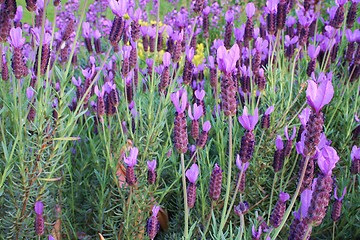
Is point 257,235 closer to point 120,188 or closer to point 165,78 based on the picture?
point 120,188

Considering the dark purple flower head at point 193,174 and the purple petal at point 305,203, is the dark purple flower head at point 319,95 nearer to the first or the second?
the purple petal at point 305,203

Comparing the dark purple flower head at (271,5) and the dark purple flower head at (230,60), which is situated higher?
the dark purple flower head at (230,60)

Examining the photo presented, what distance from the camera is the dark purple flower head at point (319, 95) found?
0.86 meters

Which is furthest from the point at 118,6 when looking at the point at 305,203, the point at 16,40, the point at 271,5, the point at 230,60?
the point at 305,203

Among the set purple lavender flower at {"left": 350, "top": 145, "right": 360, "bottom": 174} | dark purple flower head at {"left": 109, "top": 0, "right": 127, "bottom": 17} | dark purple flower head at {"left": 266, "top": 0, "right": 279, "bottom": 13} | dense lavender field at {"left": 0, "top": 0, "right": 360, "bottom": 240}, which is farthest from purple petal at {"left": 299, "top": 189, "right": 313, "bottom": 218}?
dark purple flower head at {"left": 266, "top": 0, "right": 279, "bottom": 13}

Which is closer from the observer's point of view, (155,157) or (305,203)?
(305,203)

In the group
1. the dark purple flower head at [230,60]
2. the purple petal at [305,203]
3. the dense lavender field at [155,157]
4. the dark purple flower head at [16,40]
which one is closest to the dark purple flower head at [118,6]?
the dense lavender field at [155,157]

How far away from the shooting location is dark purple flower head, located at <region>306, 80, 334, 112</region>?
857 mm

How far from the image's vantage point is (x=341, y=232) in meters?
1.52

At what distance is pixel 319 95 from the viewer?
0.87 meters

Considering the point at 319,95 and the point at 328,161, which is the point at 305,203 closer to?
the point at 328,161

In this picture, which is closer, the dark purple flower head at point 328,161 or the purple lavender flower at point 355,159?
the dark purple flower head at point 328,161

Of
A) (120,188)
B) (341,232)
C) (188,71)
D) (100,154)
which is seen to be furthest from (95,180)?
(341,232)

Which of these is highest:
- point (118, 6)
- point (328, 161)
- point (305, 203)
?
point (118, 6)
